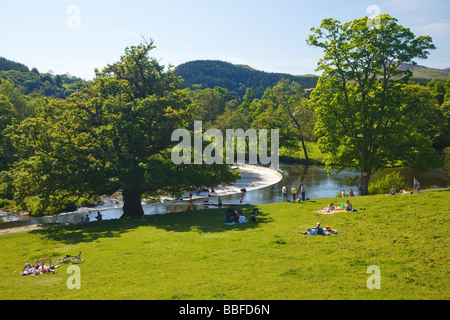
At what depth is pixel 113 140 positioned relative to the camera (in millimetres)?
34562

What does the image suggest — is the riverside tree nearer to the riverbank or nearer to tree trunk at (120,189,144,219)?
tree trunk at (120,189,144,219)

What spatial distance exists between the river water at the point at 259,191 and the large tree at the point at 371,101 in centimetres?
586

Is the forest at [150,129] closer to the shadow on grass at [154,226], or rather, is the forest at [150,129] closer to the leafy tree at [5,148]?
the shadow on grass at [154,226]

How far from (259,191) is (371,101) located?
83.7 ft

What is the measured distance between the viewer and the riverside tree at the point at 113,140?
32219 millimetres

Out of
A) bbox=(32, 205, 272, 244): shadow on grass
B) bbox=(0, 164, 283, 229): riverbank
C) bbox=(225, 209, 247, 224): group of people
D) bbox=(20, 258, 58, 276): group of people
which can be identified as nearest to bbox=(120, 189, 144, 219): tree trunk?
bbox=(32, 205, 272, 244): shadow on grass

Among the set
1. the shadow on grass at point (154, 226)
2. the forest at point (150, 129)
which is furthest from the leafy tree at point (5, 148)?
the shadow on grass at point (154, 226)

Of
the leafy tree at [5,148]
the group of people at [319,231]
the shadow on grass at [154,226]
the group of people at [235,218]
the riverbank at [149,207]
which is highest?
the leafy tree at [5,148]

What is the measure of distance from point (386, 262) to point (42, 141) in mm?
30458

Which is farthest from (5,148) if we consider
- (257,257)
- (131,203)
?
(257,257)

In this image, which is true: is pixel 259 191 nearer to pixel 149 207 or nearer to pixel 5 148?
pixel 149 207

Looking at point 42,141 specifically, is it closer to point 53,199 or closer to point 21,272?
point 53,199

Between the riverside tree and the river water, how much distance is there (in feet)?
30.0

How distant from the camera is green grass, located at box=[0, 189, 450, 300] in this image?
13.8m
